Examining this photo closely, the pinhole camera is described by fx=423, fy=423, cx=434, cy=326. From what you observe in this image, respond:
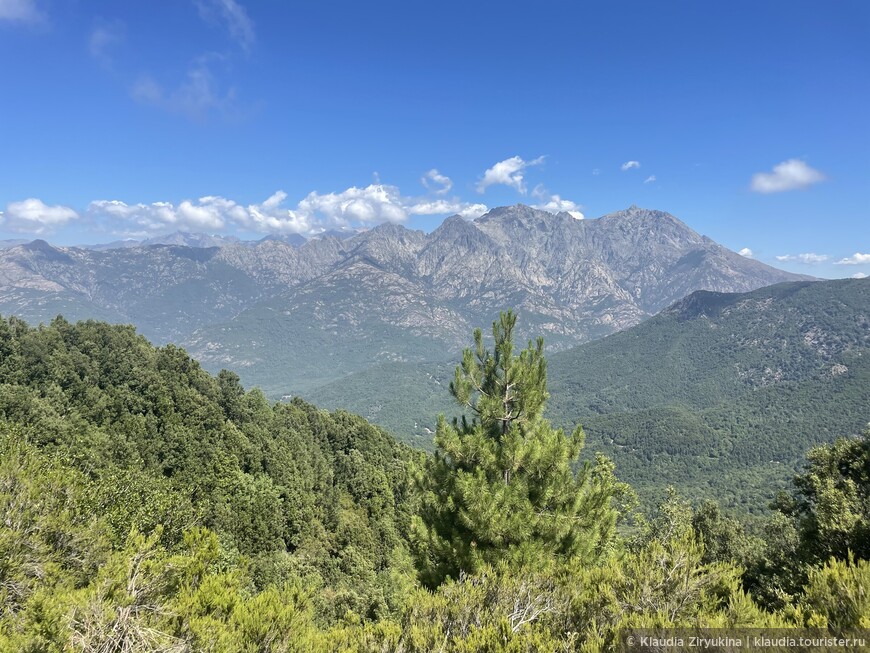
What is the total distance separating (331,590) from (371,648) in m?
39.2

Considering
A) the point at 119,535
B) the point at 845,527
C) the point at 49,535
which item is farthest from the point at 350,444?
the point at 845,527

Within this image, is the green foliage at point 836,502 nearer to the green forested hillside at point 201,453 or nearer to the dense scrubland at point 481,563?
the dense scrubland at point 481,563

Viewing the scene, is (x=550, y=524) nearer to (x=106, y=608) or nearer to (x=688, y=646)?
(x=688, y=646)

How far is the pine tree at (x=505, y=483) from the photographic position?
11.9m

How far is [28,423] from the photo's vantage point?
39031 mm

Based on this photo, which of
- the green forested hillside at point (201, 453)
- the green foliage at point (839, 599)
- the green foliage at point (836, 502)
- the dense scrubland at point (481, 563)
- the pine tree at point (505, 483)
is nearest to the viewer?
the green foliage at point (839, 599)

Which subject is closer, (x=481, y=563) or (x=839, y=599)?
(x=839, y=599)

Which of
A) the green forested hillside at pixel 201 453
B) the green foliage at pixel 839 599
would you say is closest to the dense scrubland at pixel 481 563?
the green foliage at pixel 839 599

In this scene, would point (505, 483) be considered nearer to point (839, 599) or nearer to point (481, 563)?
point (481, 563)

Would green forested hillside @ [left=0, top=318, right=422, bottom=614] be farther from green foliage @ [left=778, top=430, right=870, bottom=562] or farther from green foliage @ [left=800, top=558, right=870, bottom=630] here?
green foliage @ [left=800, top=558, right=870, bottom=630]

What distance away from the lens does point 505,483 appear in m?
12.5

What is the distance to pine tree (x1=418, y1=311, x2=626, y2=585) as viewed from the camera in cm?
1193

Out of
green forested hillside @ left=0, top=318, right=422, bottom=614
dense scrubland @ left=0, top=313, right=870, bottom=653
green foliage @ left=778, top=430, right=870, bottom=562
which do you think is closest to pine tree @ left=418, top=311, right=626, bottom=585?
dense scrubland @ left=0, top=313, right=870, bottom=653

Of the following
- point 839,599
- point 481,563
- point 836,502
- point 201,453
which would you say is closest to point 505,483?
point 481,563
